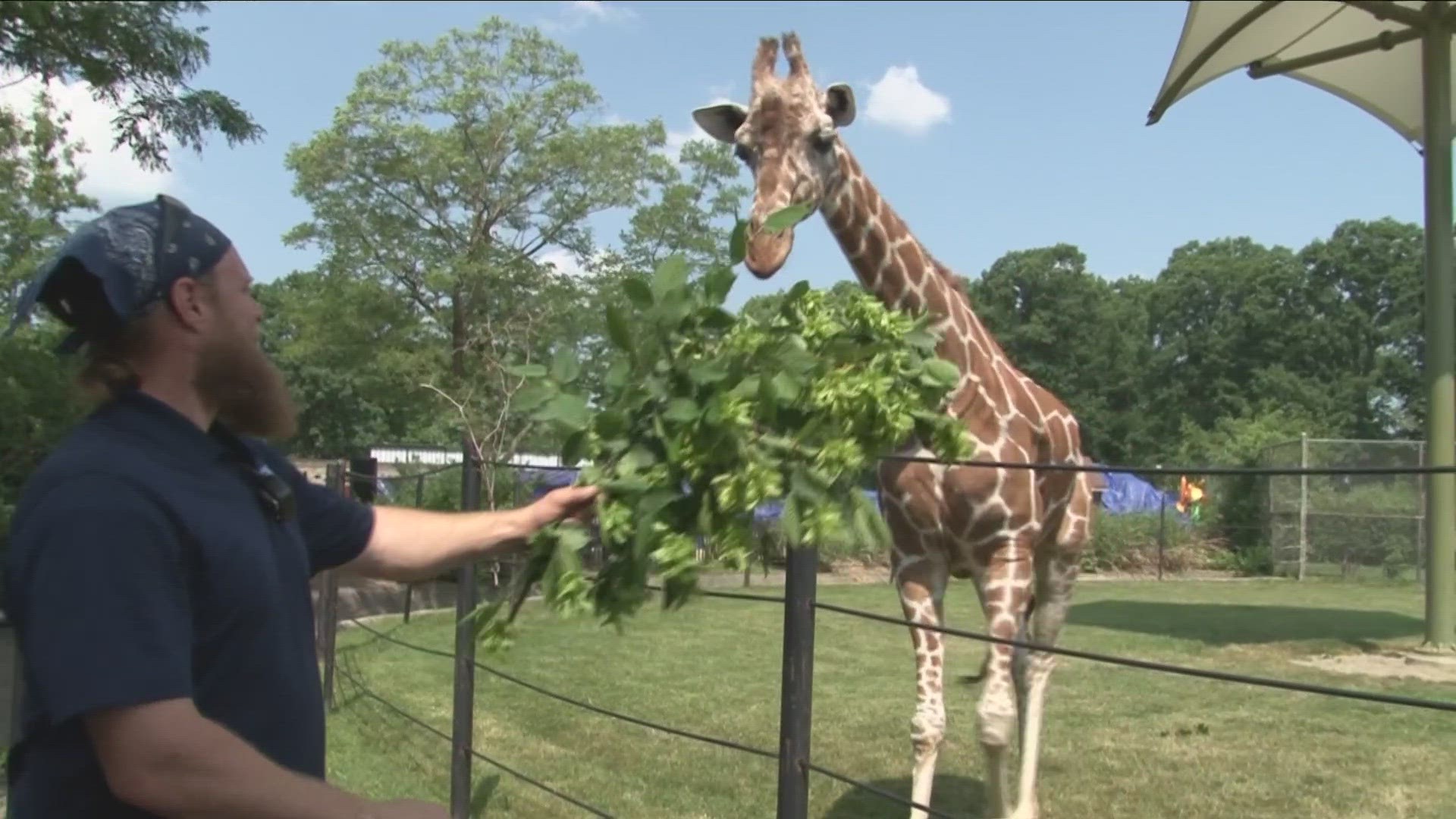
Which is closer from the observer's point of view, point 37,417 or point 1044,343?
point 37,417

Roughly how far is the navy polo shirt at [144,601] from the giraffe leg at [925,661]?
2.12m

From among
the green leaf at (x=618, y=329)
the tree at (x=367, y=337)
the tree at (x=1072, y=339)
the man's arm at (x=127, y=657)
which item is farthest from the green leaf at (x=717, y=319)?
the tree at (x=1072, y=339)

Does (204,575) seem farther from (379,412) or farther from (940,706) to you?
(379,412)

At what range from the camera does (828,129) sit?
3480mm

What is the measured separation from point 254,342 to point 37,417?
422cm

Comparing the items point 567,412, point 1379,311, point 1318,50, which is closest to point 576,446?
→ point 567,412

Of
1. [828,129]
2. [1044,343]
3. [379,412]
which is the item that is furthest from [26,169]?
[1044,343]

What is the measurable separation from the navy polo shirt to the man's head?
62 millimetres

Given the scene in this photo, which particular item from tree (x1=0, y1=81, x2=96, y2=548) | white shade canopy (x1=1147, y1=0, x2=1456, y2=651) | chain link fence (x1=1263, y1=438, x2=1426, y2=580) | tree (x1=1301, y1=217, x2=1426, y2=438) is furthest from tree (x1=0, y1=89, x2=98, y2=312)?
tree (x1=1301, y1=217, x2=1426, y2=438)

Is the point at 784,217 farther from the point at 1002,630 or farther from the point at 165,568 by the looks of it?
the point at 1002,630

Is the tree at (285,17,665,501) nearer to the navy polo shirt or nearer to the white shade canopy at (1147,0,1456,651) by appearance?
the white shade canopy at (1147,0,1456,651)

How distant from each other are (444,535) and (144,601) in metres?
0.86

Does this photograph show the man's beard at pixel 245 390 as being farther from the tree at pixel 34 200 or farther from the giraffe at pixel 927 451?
the tree at pixel 34 200

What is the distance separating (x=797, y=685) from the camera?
2600 millimetres
